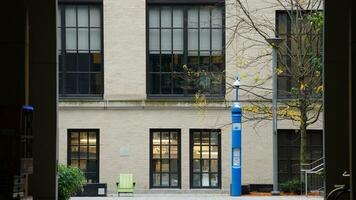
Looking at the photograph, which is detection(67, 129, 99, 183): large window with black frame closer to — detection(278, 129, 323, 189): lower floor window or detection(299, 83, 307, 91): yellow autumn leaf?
detection(278, 129, 323, 189): lower floor window

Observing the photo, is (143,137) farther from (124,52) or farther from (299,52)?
(299,52)

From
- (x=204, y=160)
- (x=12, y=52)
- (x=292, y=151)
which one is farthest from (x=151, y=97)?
(x=12, y=52)

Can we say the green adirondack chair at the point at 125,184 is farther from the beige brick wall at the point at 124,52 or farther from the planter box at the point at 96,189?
the beige brick wall at the point at 124,52

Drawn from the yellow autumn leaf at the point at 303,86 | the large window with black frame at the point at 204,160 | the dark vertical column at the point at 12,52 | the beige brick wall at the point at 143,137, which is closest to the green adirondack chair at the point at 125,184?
the beige brick wall at the point at 143,137

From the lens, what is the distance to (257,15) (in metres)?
35.8

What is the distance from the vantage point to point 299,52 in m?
31.1

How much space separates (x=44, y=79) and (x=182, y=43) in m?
20.1

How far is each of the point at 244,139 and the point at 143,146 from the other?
4.77 meters

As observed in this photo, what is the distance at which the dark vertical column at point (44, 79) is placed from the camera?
1625 centimetres
